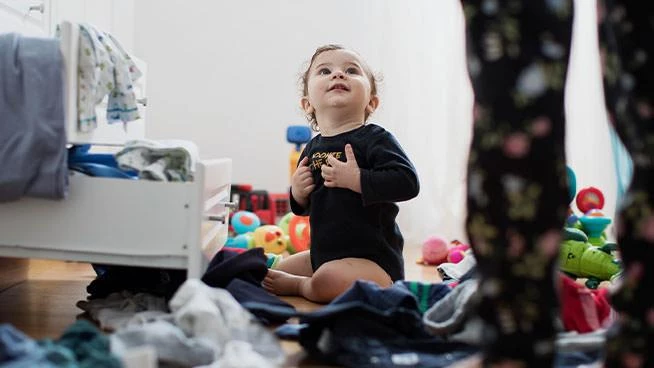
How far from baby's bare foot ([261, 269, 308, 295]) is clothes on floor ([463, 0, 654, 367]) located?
39.4 inches

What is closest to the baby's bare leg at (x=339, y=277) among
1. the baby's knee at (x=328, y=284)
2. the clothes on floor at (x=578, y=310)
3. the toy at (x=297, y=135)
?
the baby's knee at (x=328, y=284)

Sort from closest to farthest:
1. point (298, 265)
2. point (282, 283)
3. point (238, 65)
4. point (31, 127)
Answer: point (31, 127)
point (282, 283)
point (298, 265)
point (238, 65)

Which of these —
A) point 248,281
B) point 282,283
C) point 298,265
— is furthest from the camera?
point 298,265

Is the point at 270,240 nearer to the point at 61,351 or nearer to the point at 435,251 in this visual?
the point at 435,251

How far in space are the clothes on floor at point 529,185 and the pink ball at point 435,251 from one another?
1.73 meters

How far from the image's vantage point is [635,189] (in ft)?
2.56

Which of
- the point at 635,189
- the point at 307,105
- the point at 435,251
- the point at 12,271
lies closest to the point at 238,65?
the point at 435,251

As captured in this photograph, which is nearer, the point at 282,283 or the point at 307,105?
the point at 282,283

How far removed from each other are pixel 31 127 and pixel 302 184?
0.72 metres

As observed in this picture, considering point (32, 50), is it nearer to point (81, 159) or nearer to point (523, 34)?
point (81, 159)

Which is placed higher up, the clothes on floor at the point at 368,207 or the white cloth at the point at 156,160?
the white cloth at the point at 156,160

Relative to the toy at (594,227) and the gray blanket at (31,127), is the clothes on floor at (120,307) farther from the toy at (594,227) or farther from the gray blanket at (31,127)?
the toy at (594,227)

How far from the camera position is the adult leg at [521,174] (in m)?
0.73

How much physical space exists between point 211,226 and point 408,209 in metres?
1.79
